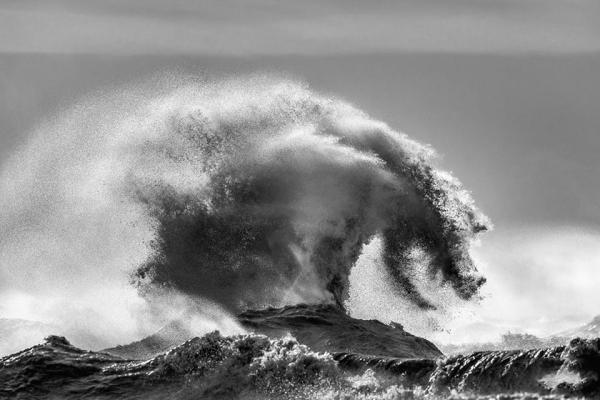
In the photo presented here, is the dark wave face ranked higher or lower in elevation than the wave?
higher

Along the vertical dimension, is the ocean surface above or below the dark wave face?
below

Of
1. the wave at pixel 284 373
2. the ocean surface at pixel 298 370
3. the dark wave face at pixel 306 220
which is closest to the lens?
the wave at pixel 284 373

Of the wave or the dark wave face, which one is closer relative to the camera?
the wave

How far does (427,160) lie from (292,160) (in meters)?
7.74

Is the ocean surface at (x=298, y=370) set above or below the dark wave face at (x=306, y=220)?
below

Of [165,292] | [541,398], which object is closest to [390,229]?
[165,292]

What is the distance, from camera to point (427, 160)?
5353 centimetres

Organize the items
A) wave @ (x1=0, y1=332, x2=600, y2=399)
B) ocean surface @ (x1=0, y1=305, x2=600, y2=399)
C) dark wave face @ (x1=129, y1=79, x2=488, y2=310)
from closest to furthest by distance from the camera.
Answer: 1. wave @ (x1=0, y1=332, x2=600, y2=399)
2. ocean surface @ (x1=0, y1=305, x2=600, y2=399)
3. dark wave face @ (x1=129, y1=79, x2=488, y2=310)

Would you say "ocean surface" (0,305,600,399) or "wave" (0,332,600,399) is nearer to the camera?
"wave" (0,332,600,399)

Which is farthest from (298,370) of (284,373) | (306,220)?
(306,220)

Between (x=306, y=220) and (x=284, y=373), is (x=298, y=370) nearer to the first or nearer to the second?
(x=284, y=373)

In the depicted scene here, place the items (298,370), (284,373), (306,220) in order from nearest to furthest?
(298,370)
(284,373)
(306,220)

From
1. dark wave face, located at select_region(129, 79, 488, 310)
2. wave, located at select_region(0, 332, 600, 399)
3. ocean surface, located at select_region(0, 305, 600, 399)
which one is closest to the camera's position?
wave, located at select_region(0, 332, 600, 399)

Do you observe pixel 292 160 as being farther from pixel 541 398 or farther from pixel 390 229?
pixel 541 398
